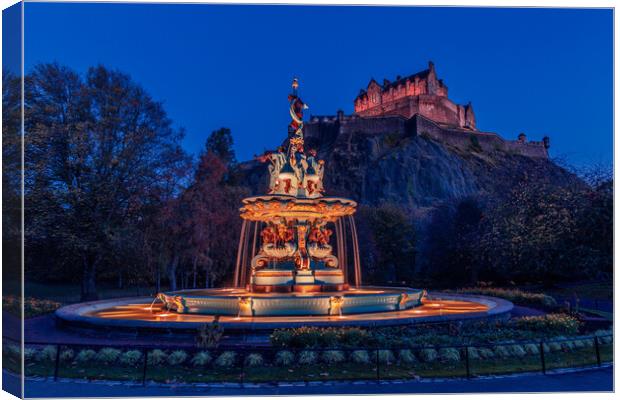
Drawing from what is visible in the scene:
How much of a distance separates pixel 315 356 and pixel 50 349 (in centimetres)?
523

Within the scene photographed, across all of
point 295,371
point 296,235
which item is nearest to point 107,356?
point 295,371

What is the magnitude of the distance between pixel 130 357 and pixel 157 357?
0.54 m

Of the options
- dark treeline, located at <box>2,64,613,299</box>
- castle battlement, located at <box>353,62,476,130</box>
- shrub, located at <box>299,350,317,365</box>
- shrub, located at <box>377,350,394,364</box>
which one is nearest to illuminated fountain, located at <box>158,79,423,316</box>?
shrub, located at <box>377,350,394,364</box>

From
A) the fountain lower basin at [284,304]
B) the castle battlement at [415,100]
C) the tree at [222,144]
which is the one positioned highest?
the castle battlement at [415,100]

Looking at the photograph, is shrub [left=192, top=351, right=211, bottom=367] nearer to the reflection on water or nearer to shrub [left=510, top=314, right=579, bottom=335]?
the reflection on water

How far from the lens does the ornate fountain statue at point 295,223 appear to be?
16891 millimetres

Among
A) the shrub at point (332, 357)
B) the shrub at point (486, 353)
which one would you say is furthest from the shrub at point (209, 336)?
the shrub at point (486, 353)

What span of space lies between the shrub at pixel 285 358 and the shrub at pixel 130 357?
2622 millimetres

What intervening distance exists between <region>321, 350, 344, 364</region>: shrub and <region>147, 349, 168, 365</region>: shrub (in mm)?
2934

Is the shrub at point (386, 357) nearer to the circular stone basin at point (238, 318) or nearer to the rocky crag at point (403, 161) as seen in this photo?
the circular stone basin at point (238, 318)

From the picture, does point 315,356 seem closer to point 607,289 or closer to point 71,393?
point 71,393

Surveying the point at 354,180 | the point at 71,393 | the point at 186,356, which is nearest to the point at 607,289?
the point at 186,356

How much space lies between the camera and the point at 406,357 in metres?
9.98

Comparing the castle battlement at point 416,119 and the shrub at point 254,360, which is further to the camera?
the castle battlement at point 416,119
